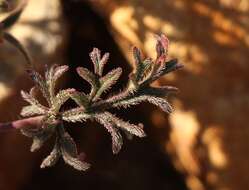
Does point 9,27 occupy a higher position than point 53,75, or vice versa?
point 9,27

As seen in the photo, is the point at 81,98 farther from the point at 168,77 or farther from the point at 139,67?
the point at 168,77

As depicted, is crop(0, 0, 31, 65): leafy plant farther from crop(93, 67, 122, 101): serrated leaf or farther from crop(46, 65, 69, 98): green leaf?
crop(93, 67, 122, 101): serrated leaf

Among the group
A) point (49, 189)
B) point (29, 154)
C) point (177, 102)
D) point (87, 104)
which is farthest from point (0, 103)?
point (87, 104)

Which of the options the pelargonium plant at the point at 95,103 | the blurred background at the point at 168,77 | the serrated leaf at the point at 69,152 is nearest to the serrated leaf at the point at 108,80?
the pelargonium plant at the point at 95,103

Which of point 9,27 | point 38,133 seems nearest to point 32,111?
point 38,133

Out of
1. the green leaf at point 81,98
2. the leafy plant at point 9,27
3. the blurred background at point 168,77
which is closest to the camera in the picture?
the green leaf at point 81,98

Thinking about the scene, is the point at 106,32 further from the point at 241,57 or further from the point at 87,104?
the point at 87,104

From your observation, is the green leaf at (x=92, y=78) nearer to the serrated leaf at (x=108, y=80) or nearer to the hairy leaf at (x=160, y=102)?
the serrated leaf at (x=108, y=80)

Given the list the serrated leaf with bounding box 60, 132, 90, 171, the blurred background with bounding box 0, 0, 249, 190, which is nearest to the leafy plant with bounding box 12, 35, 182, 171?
the serrated leaf with bounding box 60, 132, 90, 171
